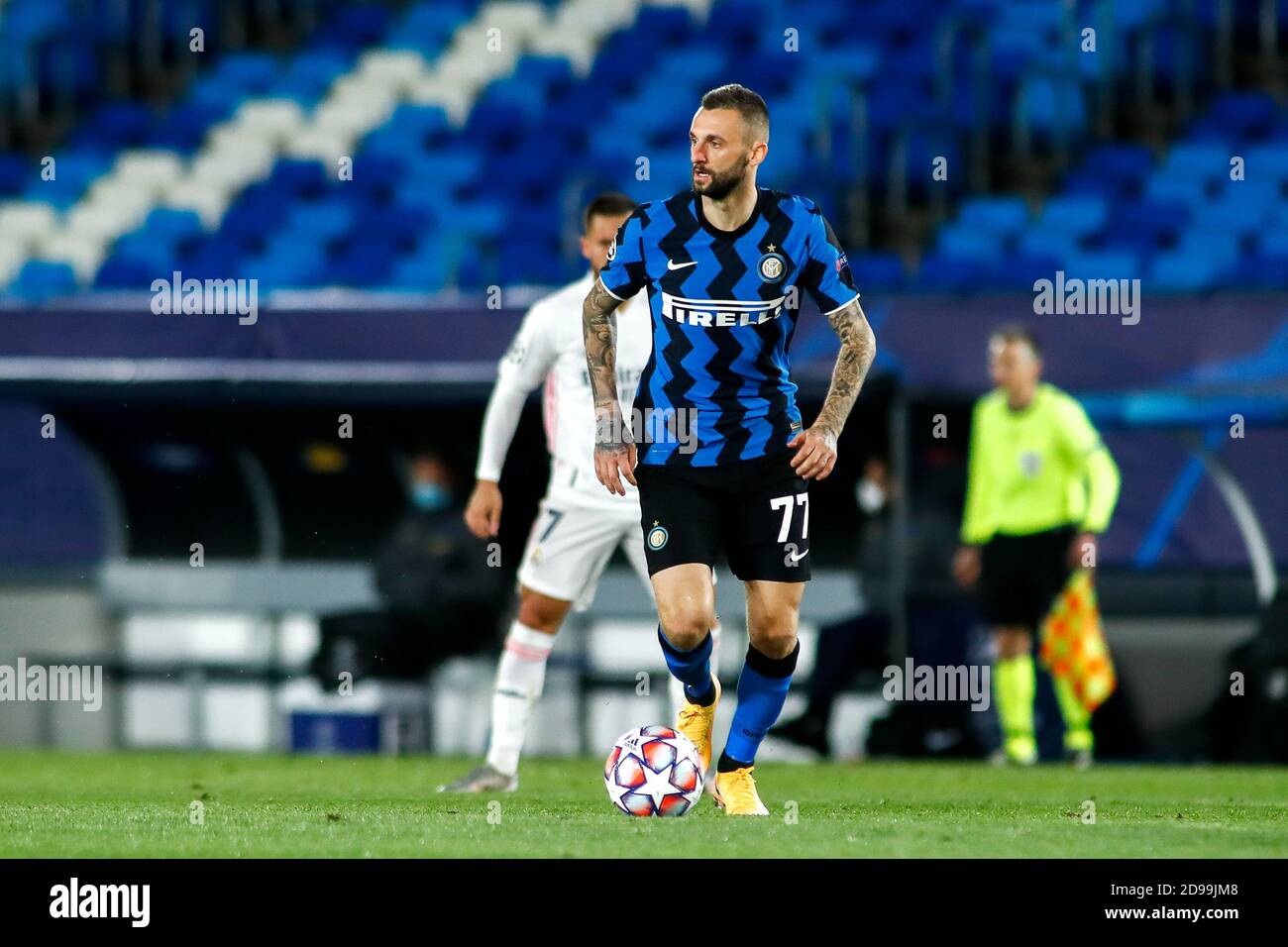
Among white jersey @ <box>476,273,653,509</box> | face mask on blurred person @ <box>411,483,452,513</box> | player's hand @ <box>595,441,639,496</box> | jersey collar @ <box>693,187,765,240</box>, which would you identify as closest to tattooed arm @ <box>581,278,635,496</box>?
player's hand @ <box>595,441,639,496</box>

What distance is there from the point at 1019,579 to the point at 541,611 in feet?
11.9

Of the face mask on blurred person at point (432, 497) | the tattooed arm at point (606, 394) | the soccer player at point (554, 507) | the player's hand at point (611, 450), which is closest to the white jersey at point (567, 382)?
the soccer player at point (554, 507)

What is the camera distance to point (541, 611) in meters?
7.83

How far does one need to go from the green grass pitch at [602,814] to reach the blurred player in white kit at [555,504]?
37 cm

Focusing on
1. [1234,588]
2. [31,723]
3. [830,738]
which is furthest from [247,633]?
[1234,588]

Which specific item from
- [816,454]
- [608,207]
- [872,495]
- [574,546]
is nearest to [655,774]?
[816,454]

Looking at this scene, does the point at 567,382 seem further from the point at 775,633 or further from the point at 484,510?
the point at 775,633

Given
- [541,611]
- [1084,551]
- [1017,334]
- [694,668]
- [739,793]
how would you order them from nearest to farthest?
[739,793]
[694,668]
[541,611]
[1017,334]
[1084,551]

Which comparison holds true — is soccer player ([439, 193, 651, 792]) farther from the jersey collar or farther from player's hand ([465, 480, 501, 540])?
the jersey collar

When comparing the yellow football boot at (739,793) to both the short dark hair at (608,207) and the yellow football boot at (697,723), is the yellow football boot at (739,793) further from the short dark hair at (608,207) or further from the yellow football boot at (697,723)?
the short dark hair at (608,207)

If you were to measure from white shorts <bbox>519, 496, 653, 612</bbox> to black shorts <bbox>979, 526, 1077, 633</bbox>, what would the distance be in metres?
3.40

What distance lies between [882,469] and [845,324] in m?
5.07

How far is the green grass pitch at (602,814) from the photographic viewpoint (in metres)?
5.38

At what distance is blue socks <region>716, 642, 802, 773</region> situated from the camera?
6578mm
